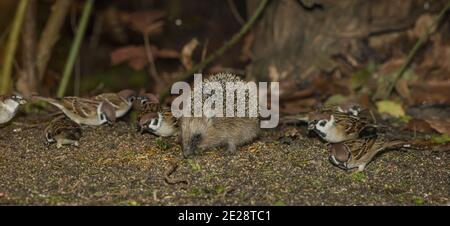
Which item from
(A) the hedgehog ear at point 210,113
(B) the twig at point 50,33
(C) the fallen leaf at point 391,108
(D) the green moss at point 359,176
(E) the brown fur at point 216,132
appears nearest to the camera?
(D) the green moss at point 359,176

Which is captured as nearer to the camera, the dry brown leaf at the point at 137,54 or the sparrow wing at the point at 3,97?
the sparrow wing at the point at 3,97

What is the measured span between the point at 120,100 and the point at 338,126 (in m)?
2.82

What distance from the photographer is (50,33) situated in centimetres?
974

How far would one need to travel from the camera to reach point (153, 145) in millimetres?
7480

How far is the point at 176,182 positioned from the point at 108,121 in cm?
230

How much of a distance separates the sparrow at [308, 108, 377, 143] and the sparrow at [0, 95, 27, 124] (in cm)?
349

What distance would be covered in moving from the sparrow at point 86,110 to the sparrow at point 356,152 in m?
2.89

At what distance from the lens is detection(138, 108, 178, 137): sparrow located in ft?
24.9

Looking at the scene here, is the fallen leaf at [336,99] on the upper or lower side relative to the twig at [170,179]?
upper

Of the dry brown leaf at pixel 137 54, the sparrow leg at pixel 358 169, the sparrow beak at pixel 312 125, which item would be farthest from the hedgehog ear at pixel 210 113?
the dry brown leaf at pixel 137 54

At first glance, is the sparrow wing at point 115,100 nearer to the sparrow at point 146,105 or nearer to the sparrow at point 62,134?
the sparrow at point 146,105

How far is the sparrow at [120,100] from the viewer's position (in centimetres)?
855

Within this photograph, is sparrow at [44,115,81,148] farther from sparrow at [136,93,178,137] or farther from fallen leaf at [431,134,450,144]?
fallen leaf at [431,134,450,144]

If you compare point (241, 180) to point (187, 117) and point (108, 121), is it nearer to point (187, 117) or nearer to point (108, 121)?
point (187, 117)
